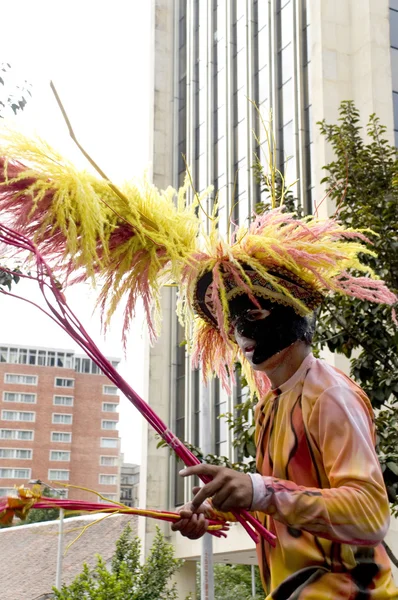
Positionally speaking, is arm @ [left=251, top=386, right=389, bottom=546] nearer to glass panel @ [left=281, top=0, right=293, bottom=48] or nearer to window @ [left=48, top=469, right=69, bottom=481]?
glass panel @ [left=281, top=0, right=293, bottom=48]

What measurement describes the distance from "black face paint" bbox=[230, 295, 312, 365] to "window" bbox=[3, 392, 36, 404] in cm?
9601

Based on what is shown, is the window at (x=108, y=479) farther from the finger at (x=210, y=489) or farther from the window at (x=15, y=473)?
the finger at (x=210, y=489)

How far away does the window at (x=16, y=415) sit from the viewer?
96.4 metres

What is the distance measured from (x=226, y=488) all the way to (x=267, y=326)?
0.74 metres

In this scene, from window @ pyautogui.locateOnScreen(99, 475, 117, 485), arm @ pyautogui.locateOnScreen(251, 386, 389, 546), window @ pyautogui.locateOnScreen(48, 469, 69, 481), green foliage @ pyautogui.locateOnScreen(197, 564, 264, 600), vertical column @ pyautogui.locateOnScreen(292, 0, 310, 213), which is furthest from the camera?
window @ pyautogui.locateOnScreen(99, 475, 117, 485)

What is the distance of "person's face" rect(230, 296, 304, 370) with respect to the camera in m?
3.17

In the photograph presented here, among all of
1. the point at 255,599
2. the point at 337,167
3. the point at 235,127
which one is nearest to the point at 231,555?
the point at 255,599

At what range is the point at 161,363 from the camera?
98.5 ft

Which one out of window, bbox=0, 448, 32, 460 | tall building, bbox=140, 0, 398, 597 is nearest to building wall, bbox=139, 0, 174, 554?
tall building, bbox=140, 0, 398, 597

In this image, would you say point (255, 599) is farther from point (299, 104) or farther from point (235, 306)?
point (235, 306)

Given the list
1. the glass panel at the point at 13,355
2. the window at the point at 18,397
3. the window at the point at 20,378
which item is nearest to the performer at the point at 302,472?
the window at the point at 20,378

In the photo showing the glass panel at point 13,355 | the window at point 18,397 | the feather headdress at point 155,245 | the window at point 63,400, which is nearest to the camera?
the feather headdress at point 155,245

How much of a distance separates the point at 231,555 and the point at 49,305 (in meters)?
25.7

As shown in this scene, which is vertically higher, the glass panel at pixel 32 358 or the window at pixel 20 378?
the glass panel at pixel 32 358
